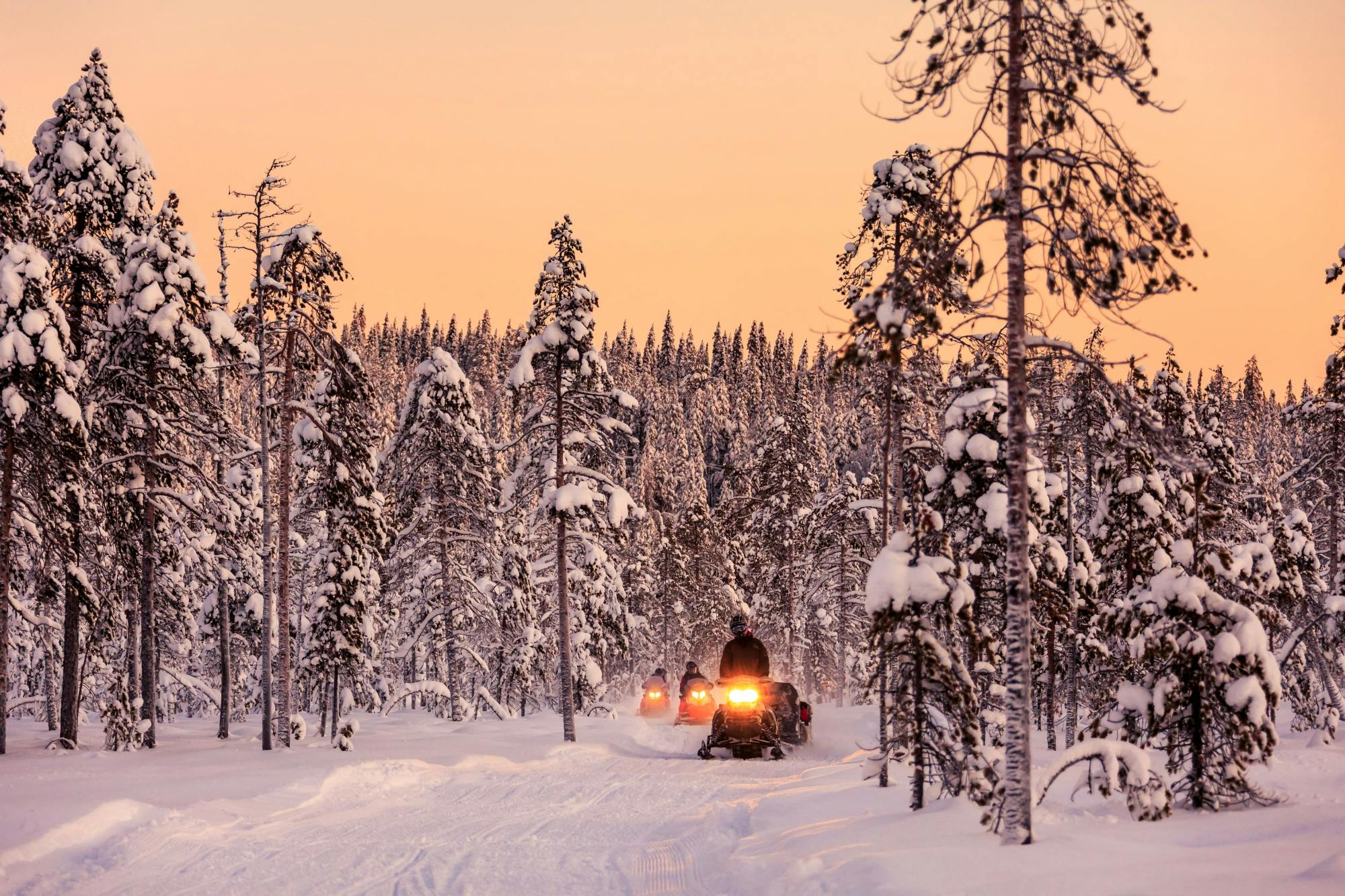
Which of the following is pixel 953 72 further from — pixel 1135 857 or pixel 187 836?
pixel 187 836

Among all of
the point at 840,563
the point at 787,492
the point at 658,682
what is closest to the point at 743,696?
the point at 658,682

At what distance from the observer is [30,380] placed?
19.5 m

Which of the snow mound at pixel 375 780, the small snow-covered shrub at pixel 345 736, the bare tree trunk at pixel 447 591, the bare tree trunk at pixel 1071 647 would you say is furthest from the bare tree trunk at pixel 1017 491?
the bare tree trunk at pixel 447 591

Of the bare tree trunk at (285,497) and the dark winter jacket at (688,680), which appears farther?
the dark winter jacket at (688,680)

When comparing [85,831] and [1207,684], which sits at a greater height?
[1207,684]

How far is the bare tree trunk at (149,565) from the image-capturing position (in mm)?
23422

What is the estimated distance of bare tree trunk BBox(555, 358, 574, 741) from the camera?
85.1 ft

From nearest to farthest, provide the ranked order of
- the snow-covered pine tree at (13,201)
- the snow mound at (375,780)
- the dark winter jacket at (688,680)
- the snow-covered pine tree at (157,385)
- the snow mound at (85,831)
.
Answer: the snow mound at (85,831) → the snow mound at (375,780) → the snow-covered pine tree at (13,201) → the snow-covered pine tree at (157,385) → the dark winter jacket at (688,680)

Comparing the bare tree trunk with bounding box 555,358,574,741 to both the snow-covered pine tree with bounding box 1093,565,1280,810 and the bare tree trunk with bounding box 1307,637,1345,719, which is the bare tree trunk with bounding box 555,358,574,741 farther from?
the bare tree trunk with bounding box 1307,637,1345,719

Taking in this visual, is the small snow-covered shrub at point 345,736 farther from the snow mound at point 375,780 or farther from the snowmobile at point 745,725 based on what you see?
the snowmobile at point 745,725

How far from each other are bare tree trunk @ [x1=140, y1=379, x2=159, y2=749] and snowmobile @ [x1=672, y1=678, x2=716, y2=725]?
1339 cm

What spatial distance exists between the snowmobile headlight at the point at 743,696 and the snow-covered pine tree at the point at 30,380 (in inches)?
545

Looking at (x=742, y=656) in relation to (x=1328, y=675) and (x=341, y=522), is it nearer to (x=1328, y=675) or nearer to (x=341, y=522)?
(x=341, y=522)

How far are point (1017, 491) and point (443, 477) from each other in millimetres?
26351
